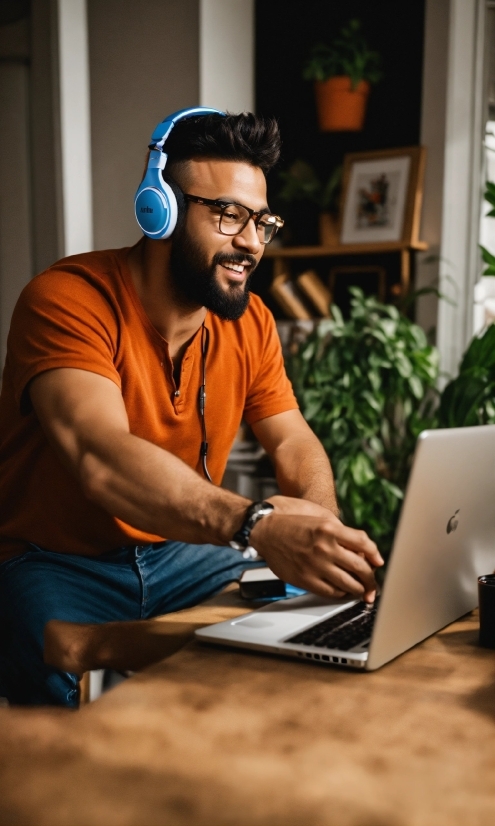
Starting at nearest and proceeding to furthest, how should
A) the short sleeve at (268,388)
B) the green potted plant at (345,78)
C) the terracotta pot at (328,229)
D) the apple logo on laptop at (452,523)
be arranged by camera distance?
1. the apple logo on laptop at (452,523)
2. the short sleeve at (268,388)
3. the green potted plant at (345,78)
4. the terracotta pot at (328,229)

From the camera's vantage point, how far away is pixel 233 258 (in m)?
1.81

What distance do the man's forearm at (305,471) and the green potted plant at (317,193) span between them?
2.01 metres

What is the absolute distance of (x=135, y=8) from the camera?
3.40 meters

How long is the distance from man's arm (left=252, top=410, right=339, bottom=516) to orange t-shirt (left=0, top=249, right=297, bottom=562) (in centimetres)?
15

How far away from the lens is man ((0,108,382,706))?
4.62 feet

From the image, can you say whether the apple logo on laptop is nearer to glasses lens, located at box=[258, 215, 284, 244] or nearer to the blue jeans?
the blue jeans

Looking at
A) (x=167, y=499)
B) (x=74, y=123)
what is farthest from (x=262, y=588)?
(x=74, y=123)

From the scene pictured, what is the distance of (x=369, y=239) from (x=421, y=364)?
2.27 ft

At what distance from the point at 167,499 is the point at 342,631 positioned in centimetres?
34

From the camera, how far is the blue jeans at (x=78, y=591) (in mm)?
1455

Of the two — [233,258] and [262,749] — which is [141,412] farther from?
[262,749]

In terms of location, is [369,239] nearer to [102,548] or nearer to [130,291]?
[130,291]

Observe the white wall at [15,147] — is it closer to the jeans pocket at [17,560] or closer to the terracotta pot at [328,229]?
the terracotta pot at [328,229]

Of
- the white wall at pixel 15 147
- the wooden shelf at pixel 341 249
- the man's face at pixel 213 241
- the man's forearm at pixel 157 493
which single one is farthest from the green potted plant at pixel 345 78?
the man's forearm at pixel 157 493
